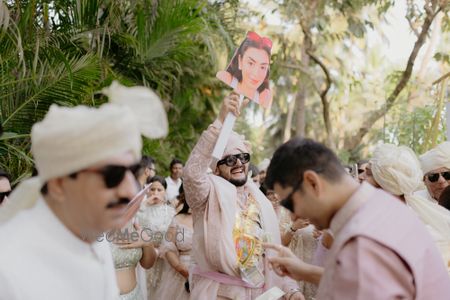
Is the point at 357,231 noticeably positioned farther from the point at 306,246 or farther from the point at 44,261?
the point at 306,246

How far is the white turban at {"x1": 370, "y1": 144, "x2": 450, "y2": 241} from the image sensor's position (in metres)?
3.84

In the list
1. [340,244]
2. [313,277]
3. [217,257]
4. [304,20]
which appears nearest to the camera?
[340,244]

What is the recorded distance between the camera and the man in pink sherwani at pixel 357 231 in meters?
2.19

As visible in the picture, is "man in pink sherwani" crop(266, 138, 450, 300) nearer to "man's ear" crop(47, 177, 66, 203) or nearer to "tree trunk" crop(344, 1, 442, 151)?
"man's ear" crop(47, 177, 66, 203)

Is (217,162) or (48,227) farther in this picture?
(217,162)

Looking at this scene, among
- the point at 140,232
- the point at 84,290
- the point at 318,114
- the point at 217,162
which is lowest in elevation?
the point at 318,114

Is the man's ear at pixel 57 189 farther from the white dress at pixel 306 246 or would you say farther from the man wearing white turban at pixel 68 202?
the white dress at pixel 306 246

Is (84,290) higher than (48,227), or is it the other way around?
(48,227)

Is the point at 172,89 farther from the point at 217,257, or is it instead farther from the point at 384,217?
the point at 384,217

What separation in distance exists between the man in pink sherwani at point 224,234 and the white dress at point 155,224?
1312 millimetres

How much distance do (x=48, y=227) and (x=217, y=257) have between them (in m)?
2.40

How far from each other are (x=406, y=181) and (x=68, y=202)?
242cm

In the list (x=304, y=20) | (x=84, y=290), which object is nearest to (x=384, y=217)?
(x=84, y=290)

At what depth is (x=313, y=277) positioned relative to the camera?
8.89 feet
